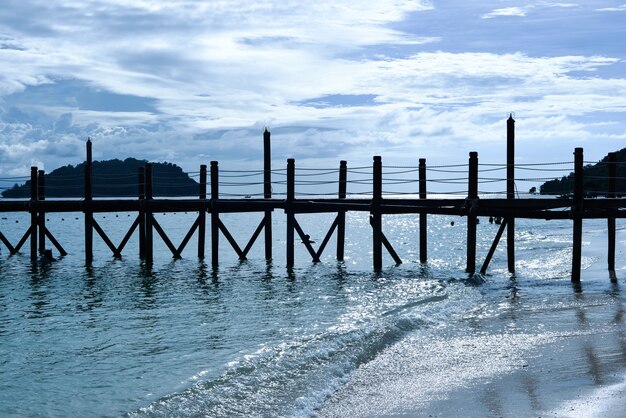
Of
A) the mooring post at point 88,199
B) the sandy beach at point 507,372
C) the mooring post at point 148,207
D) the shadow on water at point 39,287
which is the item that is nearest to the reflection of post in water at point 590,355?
the sandy beach at point 507,372

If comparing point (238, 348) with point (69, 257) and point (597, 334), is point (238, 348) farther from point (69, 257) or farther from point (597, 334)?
point (69, 257)

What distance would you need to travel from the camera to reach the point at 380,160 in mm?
22859

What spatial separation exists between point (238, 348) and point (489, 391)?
5.36 m

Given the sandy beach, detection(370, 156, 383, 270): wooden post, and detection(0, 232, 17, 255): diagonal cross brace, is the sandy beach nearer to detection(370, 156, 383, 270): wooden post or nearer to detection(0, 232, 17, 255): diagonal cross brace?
detection(370, 156, 383, 270): wooden post

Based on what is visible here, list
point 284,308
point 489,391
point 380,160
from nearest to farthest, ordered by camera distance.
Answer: point 489,391, point 284,308, point 380,160

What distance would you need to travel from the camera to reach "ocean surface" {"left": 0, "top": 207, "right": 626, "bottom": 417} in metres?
9.59

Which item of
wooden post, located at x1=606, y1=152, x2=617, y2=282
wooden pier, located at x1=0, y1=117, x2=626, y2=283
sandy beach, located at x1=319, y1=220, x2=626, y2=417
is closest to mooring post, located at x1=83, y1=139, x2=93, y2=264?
wooden pier, located at x1=0, y1=117, x2=626, y2=283

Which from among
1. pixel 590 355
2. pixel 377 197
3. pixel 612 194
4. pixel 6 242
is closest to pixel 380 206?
pixel 377 197

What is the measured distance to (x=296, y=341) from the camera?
13.4 metres

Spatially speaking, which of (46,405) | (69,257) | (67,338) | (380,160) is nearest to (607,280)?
(380,160)

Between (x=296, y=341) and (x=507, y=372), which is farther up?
(x=507, y=372)

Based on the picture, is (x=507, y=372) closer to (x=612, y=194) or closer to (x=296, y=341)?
(x=296, y=341)

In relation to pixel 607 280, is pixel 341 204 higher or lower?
higher

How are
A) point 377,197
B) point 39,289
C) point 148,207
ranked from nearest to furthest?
1. point 39,289
2. point 377,197
3. point 148,207
